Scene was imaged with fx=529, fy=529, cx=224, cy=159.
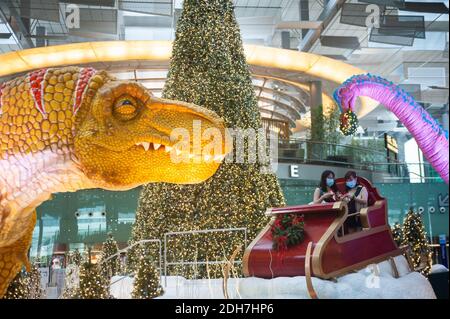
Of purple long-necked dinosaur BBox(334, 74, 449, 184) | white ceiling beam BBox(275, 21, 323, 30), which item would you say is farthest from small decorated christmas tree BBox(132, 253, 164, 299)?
white ceiling beam BBox(275, 21, 323, 30)

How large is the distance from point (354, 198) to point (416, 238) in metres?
1.41

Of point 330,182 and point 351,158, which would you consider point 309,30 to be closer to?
point 351,158

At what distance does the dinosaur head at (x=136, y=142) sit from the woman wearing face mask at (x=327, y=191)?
2796 mm

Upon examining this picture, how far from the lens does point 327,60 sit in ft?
26.0

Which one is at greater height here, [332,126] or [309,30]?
[309,30]

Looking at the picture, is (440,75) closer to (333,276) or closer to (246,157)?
(246,157)

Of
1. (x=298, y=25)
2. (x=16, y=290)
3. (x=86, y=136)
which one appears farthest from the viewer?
(x=298, y=25)

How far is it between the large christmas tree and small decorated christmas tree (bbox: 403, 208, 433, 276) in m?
1.27

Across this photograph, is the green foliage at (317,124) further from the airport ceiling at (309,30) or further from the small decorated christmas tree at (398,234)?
the small decorated christmas tree at (398,234)

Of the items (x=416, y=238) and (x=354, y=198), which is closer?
(x=354, y=198)

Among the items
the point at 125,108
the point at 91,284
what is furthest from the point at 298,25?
the point at 125,108

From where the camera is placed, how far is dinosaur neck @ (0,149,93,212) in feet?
4.75

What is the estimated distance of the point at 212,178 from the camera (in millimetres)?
5355
